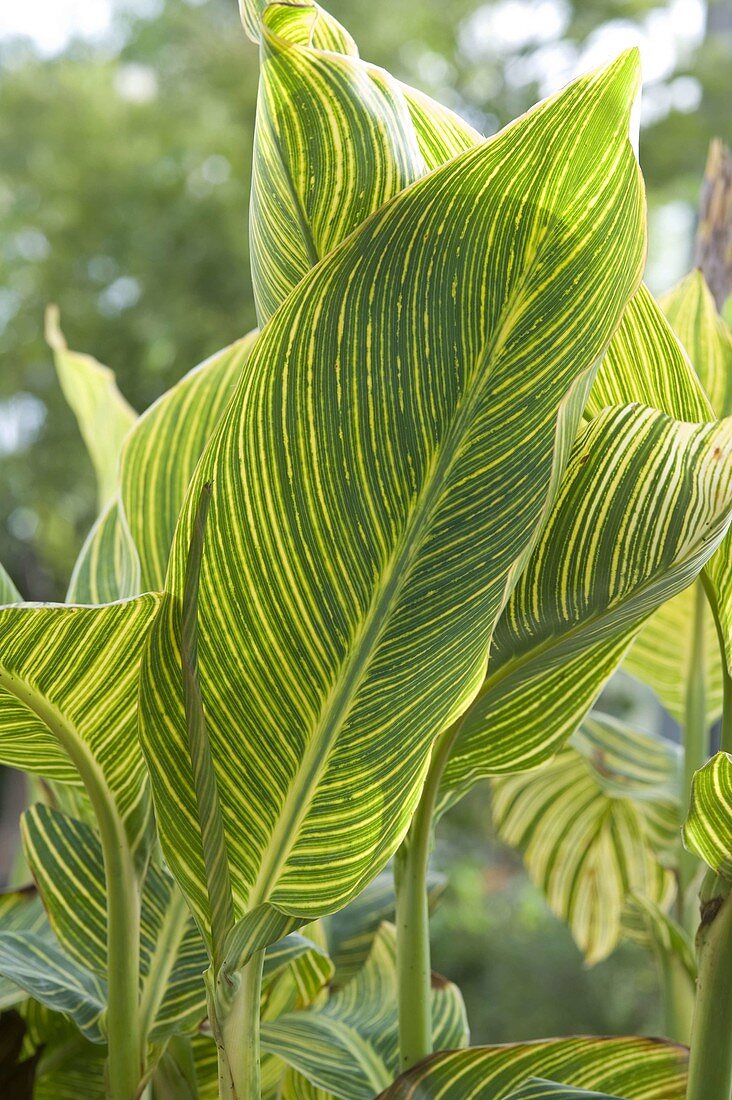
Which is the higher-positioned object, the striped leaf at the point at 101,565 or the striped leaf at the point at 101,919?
the striped leaf at the point at 101,565

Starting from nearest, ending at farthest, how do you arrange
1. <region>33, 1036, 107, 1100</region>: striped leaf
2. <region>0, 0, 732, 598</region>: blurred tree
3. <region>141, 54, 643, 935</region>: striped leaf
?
<region>141, 54, 643, 935</region>: striped leaf
<region>33, 1036, 107, 1100</region>: striped leaf
<region>0, 0, 732, 598</region>: blurred tree

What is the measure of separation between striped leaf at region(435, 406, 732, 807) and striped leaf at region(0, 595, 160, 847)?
0.13 meters

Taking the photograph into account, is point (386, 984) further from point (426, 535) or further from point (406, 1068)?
point (426, 535)

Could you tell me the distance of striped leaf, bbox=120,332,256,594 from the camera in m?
0.44

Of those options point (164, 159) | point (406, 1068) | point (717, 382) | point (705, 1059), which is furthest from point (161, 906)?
point (164, 159)

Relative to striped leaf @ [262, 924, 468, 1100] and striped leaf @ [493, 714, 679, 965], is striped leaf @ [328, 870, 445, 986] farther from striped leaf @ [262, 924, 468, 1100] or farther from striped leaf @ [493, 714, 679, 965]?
striped leaf @ [493, 714, 679, 965]

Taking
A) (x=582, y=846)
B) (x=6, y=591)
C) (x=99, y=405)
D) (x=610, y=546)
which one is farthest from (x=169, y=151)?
(x=610, y=546)

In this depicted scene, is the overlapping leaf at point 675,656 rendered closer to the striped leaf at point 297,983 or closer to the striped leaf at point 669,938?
the striped leaf at point 669,938

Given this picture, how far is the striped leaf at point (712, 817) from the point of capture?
301 millimetres

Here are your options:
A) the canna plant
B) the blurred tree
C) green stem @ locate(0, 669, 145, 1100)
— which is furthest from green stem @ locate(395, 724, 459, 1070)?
the blurred tree

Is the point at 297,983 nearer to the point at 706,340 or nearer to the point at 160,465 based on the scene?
the point at 160,465

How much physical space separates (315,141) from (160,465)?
20 centimetres

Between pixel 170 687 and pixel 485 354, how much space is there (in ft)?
0.45

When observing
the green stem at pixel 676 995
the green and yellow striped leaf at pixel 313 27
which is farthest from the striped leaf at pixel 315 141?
the green stem at pixel 676 995
